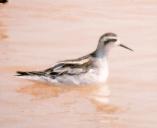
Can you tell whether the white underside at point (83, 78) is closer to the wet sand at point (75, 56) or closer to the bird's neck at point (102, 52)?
the wet sand at point (75, 56)

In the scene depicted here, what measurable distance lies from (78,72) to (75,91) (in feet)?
1.15

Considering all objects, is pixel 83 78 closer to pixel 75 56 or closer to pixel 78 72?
pixel 78 72

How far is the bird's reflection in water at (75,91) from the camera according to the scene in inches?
491

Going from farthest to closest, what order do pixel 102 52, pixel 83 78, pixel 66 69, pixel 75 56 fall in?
1. pixel 75 56
2. pixel 102 52
3. pixel 83 78
4. pixel 66 69

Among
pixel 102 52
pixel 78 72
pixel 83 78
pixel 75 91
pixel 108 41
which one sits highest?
pixel 108 41

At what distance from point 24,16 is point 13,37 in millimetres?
2182

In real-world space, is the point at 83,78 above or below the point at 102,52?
below

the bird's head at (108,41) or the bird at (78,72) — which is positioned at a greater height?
the bird's head at (108,41)

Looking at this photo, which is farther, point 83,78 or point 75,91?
point 83,78

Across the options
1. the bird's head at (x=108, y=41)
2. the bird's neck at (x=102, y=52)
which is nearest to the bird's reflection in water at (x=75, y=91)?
the bird's neck at (x=102, y=52)

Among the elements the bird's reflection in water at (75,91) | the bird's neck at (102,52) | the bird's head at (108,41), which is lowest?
the bird's reflection in water at (75,91)

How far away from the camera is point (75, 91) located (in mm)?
12969

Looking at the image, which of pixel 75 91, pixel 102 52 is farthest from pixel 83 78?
pixel 102 52

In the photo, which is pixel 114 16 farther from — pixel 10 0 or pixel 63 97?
pixel 63 97
